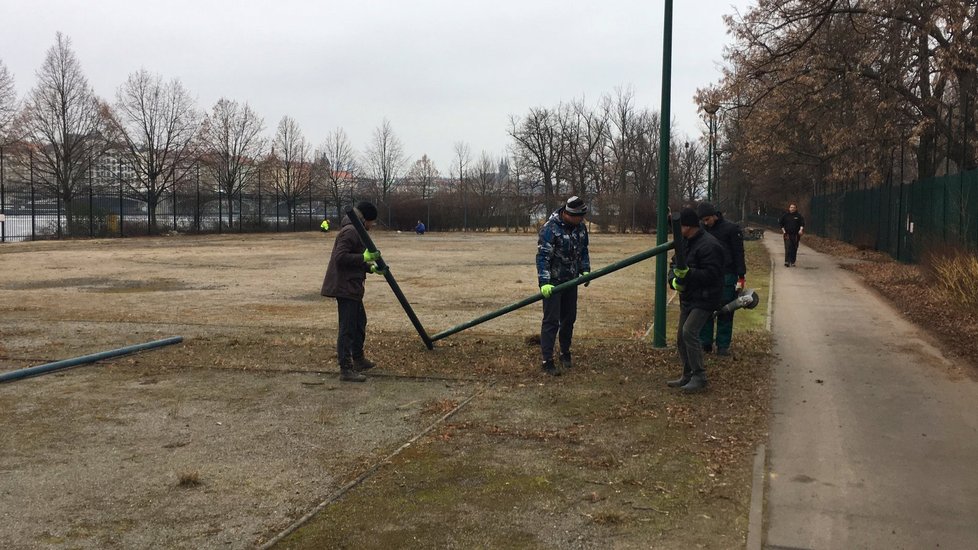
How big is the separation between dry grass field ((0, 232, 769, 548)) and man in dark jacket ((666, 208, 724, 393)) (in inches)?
14.2

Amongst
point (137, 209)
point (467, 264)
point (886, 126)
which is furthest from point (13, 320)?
point (137, 209)

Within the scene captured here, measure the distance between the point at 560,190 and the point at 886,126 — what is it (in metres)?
60.0

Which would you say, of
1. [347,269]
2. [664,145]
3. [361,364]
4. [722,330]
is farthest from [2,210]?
[722,330]

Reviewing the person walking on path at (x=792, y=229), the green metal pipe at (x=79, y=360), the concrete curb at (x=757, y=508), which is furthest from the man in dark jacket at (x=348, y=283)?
the person walking on path at (x=792, y=229)

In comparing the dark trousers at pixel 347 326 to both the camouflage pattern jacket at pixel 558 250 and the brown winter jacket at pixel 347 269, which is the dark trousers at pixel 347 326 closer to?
the brown winter jacket at pixel 347 269

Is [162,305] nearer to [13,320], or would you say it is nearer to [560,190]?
[13,320]

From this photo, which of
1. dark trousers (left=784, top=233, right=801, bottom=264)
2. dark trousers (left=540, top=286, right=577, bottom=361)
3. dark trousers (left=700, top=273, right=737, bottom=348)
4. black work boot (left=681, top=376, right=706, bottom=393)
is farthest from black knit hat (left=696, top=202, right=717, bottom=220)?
dark trousers (left=784, top=233, right=801, bottom=264)

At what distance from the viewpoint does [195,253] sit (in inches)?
1176

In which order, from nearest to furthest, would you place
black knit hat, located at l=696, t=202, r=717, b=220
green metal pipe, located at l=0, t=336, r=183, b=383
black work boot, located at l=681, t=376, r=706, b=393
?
black work boot, located at l=681, t=376, r=706, b=393 < green metal pipe, located at l=0, t=336, r=183, b=383 < black knit hat, located at l=696, t=202, r=717, b=220

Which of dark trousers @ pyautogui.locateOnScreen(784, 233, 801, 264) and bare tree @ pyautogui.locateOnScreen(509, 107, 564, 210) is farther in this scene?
bare tree @ pyautogui.locateOnScreen(509, 107, 564, 210)

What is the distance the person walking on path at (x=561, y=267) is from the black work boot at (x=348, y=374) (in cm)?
180

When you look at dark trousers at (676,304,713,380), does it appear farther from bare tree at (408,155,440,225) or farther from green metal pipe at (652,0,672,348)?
bare tree at (408,155,440,225)

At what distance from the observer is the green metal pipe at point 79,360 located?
7879 mm

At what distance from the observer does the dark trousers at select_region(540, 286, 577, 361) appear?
26.6 feet
